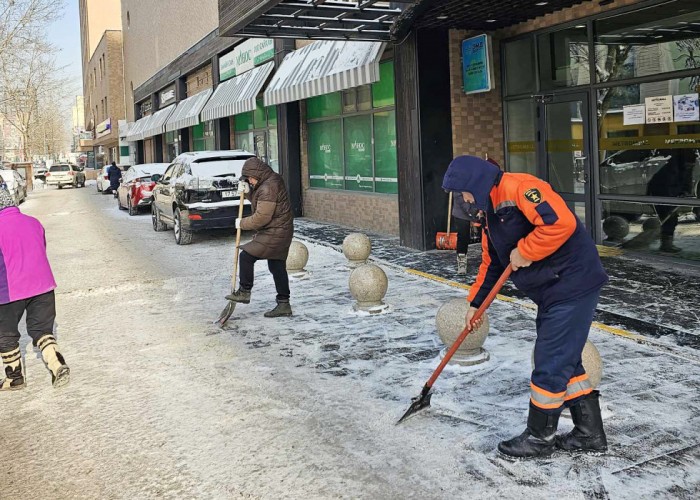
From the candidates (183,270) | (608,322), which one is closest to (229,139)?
(183,270)

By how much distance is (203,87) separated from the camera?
2781 centimetres

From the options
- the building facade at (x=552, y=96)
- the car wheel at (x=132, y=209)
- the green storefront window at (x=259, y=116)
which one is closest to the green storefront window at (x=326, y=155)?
the green storefront window at (x=259, y=116)

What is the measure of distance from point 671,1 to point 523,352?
569 centimetres

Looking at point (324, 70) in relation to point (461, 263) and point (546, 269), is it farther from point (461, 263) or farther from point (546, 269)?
point (546, 269)

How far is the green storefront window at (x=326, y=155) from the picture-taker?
17000mm

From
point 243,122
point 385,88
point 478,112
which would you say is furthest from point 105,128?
point 478,112

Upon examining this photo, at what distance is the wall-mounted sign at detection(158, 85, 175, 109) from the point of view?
33.5m

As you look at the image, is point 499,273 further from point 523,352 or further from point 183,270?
point 183,270

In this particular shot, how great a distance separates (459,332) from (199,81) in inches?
979

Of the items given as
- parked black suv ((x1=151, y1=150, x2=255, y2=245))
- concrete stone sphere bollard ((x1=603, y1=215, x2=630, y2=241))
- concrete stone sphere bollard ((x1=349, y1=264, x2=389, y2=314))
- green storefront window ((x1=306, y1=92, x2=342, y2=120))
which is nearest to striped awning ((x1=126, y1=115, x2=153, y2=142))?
green storefront window ((x1=306, y1=92, x2=342, y2=120))

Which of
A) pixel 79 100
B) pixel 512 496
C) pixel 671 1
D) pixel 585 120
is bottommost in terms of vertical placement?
pixel 512 496

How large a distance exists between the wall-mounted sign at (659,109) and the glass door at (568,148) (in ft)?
3.85

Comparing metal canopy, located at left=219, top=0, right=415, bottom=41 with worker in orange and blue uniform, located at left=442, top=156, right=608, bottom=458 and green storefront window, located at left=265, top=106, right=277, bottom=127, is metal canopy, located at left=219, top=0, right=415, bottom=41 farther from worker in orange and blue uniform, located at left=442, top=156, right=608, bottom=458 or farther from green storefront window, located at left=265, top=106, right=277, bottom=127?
green storefront window, located at left=265, top=106, right=277, bottom=127

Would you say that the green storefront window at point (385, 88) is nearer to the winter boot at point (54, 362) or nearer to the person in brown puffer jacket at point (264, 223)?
the person in brown puffer jacket at point (264, 223)
